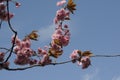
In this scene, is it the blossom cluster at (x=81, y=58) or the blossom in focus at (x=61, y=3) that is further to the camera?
the blossom in focus at (x=61, y=3)


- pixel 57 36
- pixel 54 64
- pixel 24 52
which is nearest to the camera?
pixel 54 64

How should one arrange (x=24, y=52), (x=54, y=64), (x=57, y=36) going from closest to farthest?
(x=54, y=64) → (x=24, y=52) → (x=57, y=36)

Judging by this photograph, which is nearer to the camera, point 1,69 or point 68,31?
point 1,69

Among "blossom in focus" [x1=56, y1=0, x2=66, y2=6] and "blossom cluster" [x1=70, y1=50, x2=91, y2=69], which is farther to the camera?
"blossom in focus" [x1=56, y1=0, x2=66, y2=6]

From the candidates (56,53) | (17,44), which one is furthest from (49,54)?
(17,44)

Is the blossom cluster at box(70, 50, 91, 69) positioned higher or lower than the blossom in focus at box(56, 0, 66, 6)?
lower

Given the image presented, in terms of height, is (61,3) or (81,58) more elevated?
(61,3)

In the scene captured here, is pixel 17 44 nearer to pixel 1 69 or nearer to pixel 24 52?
pixel 24 52

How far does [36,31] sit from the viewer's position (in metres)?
13.3

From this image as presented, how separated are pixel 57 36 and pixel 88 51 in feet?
6.56

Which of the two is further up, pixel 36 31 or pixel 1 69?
pixel 36 31

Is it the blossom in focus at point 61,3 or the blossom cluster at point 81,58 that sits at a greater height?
the blossom in focus at point 61,3

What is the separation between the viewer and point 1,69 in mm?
12258

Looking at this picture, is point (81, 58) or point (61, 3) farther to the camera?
point (61, 3)
